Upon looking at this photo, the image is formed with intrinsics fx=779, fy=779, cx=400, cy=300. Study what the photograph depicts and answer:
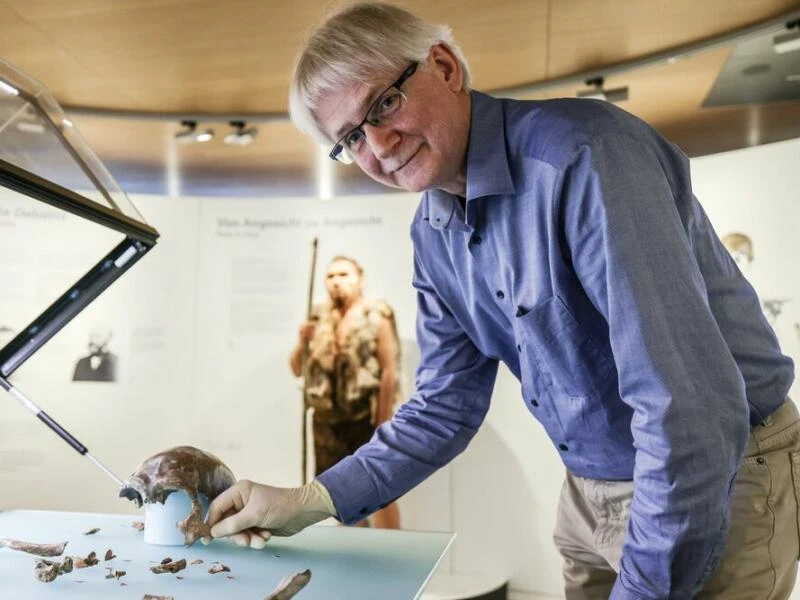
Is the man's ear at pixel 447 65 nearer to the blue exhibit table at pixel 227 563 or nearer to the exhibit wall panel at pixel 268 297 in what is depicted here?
the blue exhibit table at pixel 227 563

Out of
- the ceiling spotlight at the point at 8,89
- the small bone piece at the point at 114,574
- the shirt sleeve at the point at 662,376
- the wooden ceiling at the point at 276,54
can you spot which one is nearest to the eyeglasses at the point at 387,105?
the shirt sleeve at the point at 662,376

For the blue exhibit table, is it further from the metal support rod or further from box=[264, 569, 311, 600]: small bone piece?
the metal support rod

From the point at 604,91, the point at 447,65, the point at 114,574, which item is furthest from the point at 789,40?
the point at 114,574

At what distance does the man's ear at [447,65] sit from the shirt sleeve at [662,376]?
445 mm

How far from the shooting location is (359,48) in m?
1.51

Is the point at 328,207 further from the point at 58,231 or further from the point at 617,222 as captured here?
the point at 617,222

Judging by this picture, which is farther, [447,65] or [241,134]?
[241,134]

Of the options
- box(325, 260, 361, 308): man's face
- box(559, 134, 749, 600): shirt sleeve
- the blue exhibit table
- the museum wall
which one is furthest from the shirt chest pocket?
box(325, 260, 361, 308): man's face

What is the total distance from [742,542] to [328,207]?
176 inches

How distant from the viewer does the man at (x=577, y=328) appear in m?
1.15

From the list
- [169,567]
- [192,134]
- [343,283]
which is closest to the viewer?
[169,567]

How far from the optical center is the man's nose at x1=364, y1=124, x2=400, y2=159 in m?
1.54

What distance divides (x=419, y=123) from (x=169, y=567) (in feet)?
3.16

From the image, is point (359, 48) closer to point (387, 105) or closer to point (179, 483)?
point (387, 105)
